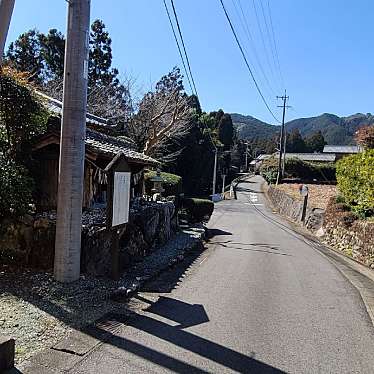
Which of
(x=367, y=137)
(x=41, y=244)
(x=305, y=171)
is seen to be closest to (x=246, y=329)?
(x=41, y=244)

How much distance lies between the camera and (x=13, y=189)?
785 cm

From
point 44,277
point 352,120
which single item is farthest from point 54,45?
point 352,120

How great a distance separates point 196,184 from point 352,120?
453 feet

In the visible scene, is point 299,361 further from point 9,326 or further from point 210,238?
point 210,238

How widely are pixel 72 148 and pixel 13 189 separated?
1.57 meters

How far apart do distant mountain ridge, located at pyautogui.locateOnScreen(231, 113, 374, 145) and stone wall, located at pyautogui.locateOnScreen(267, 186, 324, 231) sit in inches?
3684

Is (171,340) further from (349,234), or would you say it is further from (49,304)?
(349,234)

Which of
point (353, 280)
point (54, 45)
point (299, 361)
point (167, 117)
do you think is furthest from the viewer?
point (54, 45)

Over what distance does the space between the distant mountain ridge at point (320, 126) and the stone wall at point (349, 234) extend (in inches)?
4586

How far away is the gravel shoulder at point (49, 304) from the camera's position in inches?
195

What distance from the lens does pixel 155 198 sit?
55.9 feet

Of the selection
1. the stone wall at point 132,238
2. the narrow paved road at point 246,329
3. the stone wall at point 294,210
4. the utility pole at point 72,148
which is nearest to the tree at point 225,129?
the stone wall at point 294,210

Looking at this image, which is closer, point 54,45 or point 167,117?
point 167,117

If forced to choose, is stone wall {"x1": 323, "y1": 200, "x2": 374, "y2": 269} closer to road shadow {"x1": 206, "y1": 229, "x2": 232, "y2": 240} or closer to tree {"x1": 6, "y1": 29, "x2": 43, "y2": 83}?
road shadow {"x1": 206, "y1": 229, "x2": 232, "y2": 240}
